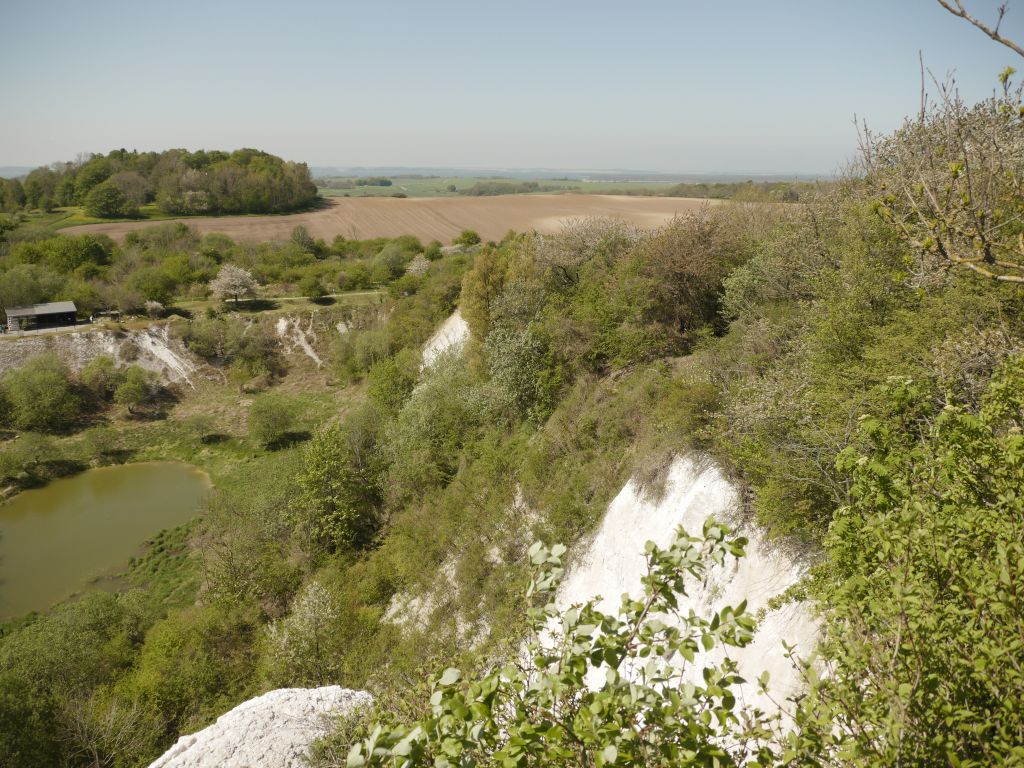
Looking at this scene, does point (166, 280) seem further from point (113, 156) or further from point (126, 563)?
point (113, 156)

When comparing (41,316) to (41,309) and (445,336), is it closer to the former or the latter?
(41,309)

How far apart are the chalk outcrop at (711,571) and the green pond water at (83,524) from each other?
23.3 m

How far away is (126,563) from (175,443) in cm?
1366

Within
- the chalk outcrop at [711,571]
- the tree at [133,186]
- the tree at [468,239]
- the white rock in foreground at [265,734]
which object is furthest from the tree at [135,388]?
the tree at [133,186]

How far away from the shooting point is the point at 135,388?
3869 centimetres

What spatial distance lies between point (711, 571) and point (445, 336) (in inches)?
1072

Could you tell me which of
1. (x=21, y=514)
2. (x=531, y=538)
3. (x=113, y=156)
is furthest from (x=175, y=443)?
(x=113, y=156)

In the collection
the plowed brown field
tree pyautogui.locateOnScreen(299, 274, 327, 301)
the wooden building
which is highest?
the plowed brown field

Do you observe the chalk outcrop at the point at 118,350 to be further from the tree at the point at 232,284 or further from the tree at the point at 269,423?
the tree at the point at 269,423

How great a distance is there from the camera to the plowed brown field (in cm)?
5828

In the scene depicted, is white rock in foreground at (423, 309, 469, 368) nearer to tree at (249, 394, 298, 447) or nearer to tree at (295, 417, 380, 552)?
tree at (295, 417, 380, 552)

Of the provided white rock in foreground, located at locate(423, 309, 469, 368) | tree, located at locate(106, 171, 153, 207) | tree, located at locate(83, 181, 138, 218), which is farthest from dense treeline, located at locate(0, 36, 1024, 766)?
tree, located at locate(106, 171, 153, 207)

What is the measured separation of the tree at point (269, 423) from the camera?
3472cm

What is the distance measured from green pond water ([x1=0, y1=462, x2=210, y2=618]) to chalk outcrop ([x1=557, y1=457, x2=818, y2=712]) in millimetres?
23254
